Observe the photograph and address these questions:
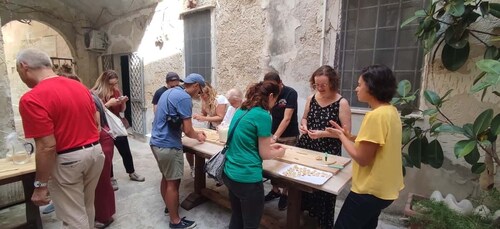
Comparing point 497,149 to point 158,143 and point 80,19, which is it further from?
point 80,19

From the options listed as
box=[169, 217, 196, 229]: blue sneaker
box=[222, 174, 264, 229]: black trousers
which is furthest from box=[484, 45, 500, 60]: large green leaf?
box=[169, 217, 196, 229]: blue sneaker

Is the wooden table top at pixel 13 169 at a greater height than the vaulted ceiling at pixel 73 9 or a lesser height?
lesser

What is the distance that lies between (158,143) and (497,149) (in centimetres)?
300

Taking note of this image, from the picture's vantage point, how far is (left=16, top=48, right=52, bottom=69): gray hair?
1.66 meters

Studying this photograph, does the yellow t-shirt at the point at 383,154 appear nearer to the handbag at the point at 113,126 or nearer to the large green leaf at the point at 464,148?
the large green leaf at the point at 464,148

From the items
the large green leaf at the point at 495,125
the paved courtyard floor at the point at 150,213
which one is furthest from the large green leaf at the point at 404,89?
the paved courtyard floor at the point at 150,213

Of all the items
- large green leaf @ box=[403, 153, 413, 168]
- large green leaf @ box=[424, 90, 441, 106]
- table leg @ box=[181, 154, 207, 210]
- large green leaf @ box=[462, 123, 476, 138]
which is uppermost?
large green leaf @ box=[424, 90, 441, 106]

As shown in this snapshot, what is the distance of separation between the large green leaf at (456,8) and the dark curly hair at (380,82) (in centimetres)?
94

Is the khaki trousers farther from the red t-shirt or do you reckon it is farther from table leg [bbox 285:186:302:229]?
table leg [bbox 285:186:302:229]

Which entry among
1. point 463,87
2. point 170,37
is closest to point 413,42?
point 463,87

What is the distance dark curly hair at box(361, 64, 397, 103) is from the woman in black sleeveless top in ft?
2.18

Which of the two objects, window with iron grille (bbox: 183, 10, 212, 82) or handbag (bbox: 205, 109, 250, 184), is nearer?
handbag (bbox: 205, 109, 250, 184)

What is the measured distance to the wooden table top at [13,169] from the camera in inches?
80.0

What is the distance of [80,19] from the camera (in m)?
6.53
